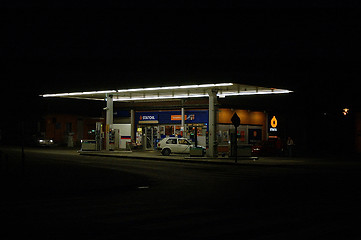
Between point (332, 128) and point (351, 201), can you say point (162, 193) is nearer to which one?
point (351, 201)

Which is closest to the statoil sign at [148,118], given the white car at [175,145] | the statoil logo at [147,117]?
the statoil logo at [147,117]

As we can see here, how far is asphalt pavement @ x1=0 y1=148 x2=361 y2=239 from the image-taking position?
8742 millimetres

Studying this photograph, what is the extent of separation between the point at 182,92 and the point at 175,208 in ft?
98.4

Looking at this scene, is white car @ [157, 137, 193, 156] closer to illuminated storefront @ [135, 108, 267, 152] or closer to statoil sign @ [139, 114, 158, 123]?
illuminated storefront @ [135, 108, 267, 152]

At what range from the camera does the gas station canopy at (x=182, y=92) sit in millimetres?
36281

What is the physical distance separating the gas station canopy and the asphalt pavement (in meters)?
17.7

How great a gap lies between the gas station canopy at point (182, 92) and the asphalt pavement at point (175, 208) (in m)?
17.7

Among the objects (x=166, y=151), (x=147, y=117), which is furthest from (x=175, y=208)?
(x=147, y=117)

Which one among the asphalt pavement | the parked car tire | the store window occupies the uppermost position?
the store window

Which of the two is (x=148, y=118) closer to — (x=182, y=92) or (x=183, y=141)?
(x=182, y=92)

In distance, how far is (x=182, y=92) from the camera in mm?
41375

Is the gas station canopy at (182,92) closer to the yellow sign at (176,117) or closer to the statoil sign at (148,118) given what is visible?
the yellow sign at (176,117)

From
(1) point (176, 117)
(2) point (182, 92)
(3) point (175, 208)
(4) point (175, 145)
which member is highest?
(2) point (182, 92)

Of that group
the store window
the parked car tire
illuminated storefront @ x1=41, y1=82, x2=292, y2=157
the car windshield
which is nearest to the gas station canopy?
illuminated storefront @ x1=41, y1=82, x2=292, y2=157
